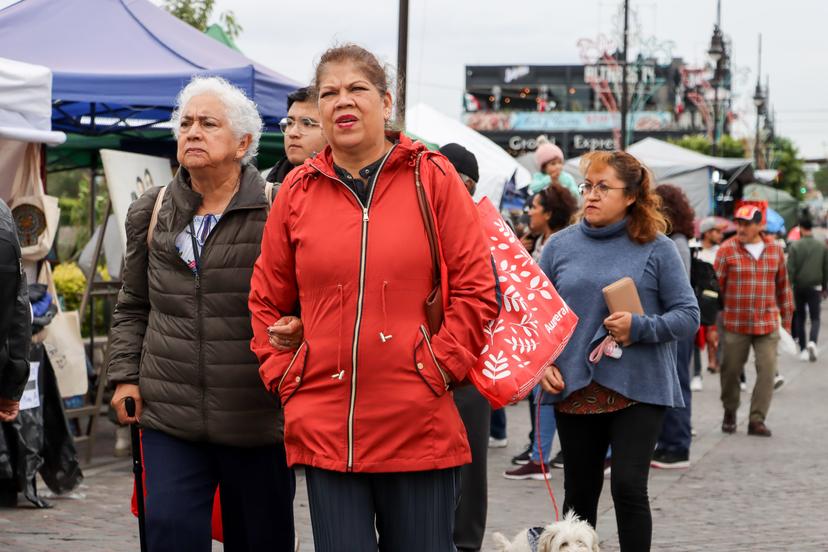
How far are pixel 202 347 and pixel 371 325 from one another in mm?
906

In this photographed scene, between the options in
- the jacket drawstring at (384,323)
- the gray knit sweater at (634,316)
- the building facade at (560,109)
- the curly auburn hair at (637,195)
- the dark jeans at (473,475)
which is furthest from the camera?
the building facade at (560,109)

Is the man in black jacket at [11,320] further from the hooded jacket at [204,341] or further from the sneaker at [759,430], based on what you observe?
the sneaker at [759,430]

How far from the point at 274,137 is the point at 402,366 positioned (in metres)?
9.48

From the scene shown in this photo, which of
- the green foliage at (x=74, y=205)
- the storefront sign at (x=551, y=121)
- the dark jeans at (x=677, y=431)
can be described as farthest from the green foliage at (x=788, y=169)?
the dark jeans at (x=677, y=431)

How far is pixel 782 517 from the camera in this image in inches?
310

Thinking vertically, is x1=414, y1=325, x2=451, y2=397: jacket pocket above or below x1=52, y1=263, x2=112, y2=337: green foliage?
above

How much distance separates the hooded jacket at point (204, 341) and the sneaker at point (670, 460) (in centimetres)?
610

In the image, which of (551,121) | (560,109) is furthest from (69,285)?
(560,109)

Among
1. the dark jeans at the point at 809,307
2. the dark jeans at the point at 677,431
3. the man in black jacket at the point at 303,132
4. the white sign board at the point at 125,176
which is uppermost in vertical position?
the man in black jacket at the point at 303,132

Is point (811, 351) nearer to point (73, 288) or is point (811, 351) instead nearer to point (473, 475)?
point (73, 288)

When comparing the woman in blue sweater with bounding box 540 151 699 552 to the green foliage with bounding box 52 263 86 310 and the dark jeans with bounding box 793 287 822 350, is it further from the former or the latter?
the dark jeans with bounding box 793 287 822 350

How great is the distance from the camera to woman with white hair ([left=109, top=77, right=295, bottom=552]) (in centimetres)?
417

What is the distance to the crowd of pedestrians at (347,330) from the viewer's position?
3.48 m

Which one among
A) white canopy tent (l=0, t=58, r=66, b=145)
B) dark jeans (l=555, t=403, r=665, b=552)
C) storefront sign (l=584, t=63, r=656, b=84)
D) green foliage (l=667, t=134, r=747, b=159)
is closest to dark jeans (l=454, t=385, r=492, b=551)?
dark jeans (l=555, t=403, r=665, b=552)
